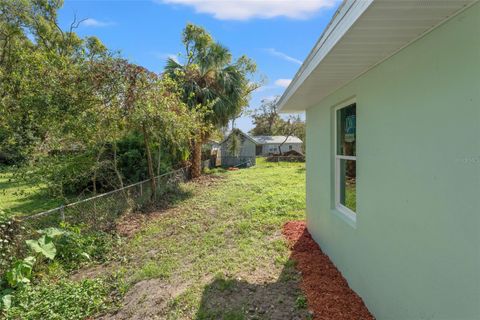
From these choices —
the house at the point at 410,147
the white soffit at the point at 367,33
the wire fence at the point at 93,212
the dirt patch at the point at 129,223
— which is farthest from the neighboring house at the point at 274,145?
the white soffit at the point at 367,33

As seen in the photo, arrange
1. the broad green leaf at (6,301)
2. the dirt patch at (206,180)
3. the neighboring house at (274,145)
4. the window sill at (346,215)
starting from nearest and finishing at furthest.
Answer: the broad green leaf at (6,301)
the window sill at (346,215)
the dirt patch at (206,180)
the neighboring house at (274,145)

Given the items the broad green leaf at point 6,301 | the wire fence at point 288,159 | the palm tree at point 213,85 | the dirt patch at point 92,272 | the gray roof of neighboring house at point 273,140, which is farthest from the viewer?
the gray roof of neighboring house at point 273,140

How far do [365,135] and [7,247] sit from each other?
4.93 m

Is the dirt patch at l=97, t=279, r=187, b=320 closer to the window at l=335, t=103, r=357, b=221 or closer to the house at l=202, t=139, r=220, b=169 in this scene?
the window at l=335, t=103, r=357, b=221

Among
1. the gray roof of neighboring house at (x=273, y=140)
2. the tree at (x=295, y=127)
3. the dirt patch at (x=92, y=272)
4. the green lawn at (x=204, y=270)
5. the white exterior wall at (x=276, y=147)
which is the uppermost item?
the tree at (x=295, y=127)

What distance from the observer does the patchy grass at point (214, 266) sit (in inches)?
139

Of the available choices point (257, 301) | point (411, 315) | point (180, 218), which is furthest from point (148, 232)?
point (411, 315)

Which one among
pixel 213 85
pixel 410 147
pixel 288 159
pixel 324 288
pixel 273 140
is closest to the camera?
pixel 410 147

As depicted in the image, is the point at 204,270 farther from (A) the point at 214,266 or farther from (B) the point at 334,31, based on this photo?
(B) the point at 334,31

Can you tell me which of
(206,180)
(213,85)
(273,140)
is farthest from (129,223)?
(273,140)

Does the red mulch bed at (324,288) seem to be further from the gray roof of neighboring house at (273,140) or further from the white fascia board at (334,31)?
the gray roof of neighboring house at (273,140)

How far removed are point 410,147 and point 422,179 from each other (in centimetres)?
30

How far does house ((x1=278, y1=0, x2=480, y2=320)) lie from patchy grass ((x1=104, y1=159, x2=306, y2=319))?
1087mm

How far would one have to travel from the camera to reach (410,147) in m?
2.38
